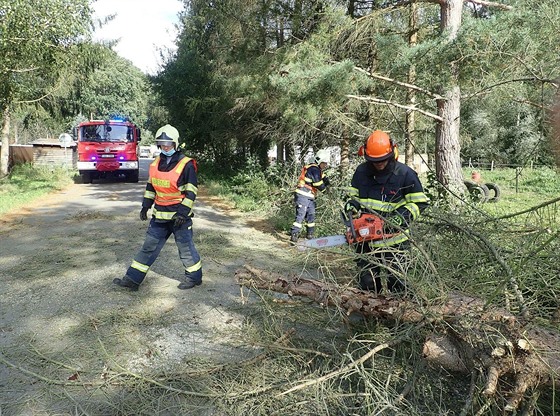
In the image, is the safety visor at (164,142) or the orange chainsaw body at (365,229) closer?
the orange chainsaw body at (365,229)

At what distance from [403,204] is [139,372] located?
238 centimetres

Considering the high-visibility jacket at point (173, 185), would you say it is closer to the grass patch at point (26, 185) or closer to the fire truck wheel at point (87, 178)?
the grass patch at point (26, 185)

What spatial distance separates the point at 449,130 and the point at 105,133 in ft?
46.4

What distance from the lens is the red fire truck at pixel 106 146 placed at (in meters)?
17.1

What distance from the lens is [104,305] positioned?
430 centimetres

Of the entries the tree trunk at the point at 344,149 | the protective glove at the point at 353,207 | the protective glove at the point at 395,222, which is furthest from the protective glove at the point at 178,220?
the tree trunk at the point at 344,149

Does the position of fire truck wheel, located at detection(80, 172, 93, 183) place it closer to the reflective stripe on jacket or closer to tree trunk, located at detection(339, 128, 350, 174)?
tree trunk, located at detection(339, 128, 350, 174)

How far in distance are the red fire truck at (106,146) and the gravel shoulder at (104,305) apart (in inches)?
363

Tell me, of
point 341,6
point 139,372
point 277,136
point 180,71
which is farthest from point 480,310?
point 180,71

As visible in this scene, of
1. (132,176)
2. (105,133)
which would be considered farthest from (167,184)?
(132,176)

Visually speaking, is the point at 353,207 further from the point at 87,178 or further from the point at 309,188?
the point at 87,178

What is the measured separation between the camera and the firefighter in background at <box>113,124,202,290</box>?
15.1 ft

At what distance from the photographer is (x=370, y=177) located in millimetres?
3684

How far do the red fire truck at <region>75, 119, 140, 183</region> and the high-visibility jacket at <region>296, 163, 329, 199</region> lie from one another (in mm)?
12171
